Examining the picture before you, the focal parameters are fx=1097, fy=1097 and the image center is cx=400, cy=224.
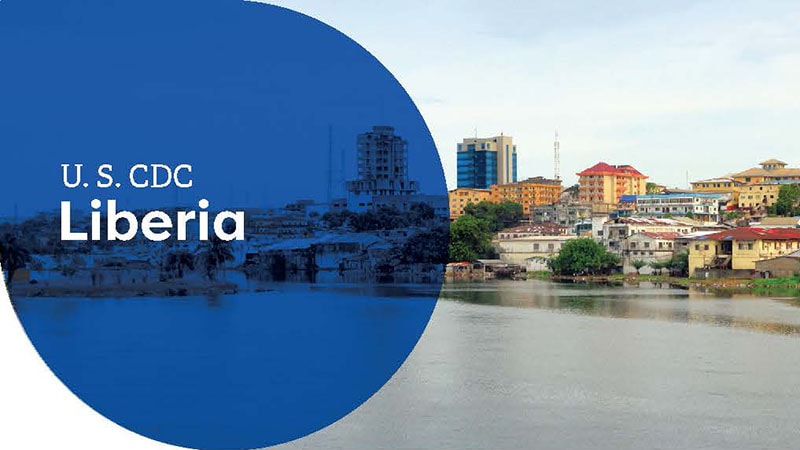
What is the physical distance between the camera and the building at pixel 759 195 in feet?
61.4

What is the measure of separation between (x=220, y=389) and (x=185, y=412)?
401mm

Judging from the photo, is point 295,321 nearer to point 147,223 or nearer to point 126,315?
point 126,315

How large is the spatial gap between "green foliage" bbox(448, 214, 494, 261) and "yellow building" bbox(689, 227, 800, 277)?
3.26 m

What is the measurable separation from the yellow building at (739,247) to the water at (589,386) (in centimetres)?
474

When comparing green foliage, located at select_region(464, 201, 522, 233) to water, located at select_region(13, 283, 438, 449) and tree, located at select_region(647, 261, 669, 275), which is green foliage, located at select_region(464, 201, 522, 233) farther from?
water, located at select_region(13, 283, 438, 449)

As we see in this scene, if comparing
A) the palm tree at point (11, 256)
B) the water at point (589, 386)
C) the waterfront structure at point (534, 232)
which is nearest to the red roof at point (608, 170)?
the waterfront structure at point (534, 232)

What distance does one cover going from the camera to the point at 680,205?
19.0 m

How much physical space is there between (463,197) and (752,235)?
377 inches

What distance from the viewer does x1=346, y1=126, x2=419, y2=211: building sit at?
4691 mm

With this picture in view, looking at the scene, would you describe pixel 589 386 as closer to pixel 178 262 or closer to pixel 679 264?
pixel 178 262

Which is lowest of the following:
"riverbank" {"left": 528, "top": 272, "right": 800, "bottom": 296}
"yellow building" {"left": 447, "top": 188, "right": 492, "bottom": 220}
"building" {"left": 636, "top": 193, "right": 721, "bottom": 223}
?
"riverbank" {"left": 528, "top": 272, "right": 800, "bottom": 296}

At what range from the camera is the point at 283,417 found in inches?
151

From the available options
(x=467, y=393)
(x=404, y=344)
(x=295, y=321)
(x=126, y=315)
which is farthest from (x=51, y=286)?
(x=467, y=393)

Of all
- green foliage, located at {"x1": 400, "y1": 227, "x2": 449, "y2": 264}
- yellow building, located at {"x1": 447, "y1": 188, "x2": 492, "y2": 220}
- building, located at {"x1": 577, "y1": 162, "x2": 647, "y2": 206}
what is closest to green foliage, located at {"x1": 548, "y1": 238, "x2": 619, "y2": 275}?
yellow building, located at {"x1": 447, "y1": 188, "x2": 492, "y2": 220}
